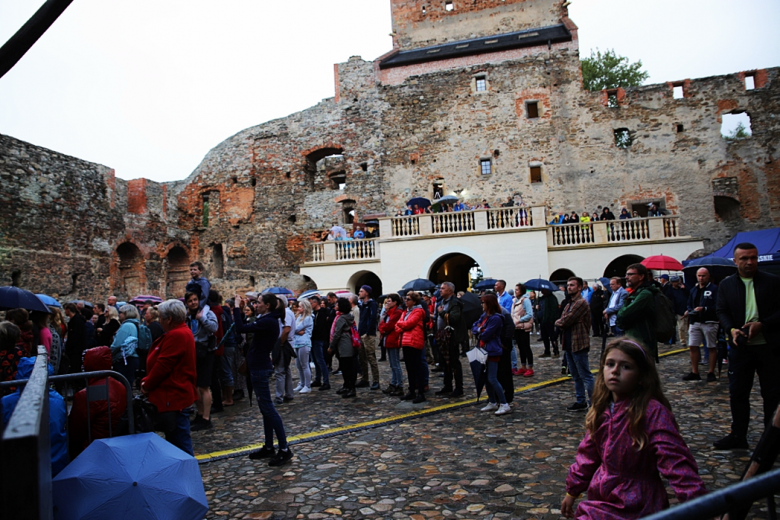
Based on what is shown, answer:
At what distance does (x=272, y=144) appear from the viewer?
2766 cm

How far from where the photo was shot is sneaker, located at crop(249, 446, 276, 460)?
5.35 meters

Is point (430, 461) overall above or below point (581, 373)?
below

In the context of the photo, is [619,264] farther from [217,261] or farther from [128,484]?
[128,484]

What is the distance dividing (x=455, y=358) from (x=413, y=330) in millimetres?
863

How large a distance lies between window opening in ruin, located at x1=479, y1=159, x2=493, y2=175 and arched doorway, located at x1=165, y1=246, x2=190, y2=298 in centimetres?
1588

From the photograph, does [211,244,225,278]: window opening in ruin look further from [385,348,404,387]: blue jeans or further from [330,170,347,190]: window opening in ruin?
[385,348,404,387]: blue jeans

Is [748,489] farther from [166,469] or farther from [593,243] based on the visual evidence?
[593,243]

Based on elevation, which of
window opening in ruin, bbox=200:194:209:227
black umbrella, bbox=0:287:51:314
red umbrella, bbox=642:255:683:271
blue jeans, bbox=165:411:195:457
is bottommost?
blue jeans, bbox=165:411:195:457

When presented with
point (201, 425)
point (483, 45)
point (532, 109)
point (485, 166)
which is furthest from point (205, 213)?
point (201, 425)

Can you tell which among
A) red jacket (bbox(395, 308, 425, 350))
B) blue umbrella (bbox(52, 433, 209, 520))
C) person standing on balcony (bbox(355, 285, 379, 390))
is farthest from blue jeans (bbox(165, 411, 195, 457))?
person standing on balcony (bbox(355, 285, 379, 390))

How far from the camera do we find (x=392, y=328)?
8.59 m

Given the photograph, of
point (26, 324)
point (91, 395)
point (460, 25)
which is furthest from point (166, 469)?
point (460, 25)

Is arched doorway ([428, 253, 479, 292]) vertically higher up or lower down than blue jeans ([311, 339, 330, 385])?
higher up

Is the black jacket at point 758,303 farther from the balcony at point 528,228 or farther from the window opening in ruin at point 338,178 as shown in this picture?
the window opening in ruin at point 338,178
